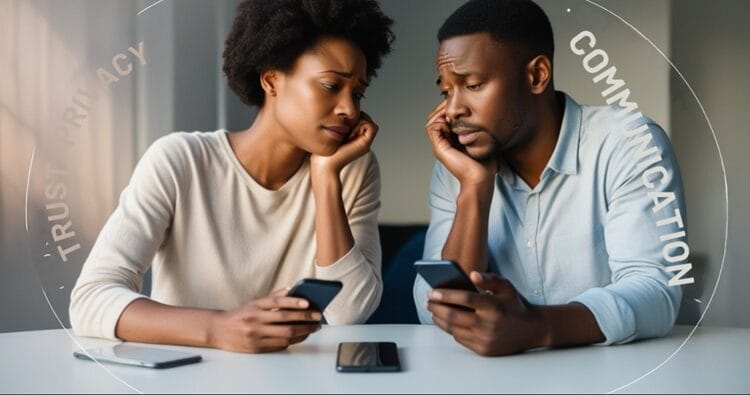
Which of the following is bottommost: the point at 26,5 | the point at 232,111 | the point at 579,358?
the point at 579,358

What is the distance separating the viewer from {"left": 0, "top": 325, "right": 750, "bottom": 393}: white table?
864 millimetres

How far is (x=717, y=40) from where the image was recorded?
1.21 meters

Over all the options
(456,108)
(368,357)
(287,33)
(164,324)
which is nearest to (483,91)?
(456,108)

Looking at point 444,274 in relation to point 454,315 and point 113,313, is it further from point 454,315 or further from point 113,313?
point 113,313

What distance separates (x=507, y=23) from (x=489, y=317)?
1.25ft

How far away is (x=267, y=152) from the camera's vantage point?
1209 mm

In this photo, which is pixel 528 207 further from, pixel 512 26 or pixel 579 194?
pixel 512 26

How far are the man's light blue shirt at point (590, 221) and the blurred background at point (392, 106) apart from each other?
3cm

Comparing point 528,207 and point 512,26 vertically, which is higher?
point 512,26

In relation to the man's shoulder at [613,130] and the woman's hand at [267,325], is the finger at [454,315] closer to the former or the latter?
the woman's hand at [267,325]

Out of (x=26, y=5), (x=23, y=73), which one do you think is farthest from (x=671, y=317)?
(x=26, y=5)

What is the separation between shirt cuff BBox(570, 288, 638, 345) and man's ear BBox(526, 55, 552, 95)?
0.27 meters

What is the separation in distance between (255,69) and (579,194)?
46 centimetres

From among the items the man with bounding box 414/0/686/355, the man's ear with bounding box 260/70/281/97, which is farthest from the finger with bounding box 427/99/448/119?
the man's ear with bounding box 260/70/281/97
